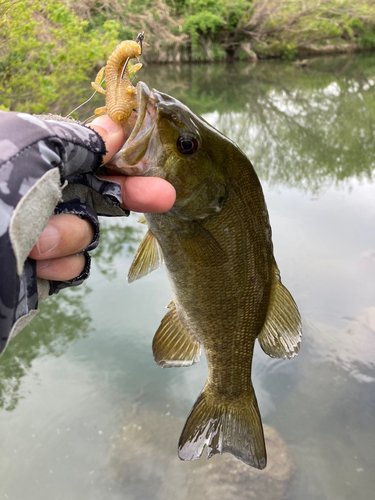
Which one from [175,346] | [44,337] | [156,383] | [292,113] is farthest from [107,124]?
[292,113]

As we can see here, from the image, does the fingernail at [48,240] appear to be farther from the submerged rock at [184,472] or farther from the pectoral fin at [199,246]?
the submerged rock at [184,472]

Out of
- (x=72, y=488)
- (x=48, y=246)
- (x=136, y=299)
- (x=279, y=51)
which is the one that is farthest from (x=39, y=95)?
(x=279, y=51)

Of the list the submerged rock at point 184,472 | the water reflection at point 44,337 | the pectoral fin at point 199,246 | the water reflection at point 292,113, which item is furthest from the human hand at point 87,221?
the water reflection at point 292,113

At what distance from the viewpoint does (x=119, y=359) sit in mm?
→ 4375

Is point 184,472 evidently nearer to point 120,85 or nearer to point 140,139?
point 140,139

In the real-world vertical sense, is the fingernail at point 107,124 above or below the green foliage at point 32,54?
above

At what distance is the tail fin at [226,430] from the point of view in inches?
71.4

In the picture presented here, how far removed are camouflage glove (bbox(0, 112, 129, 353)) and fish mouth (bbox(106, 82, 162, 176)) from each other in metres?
0.09

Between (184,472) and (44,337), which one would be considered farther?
(44,337)

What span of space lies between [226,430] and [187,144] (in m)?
1.40

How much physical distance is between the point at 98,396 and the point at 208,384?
249 cm

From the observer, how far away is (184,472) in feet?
11.0

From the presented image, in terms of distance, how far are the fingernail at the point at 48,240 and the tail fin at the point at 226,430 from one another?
1230mm

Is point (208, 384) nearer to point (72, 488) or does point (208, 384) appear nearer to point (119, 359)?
point (72, 488)
